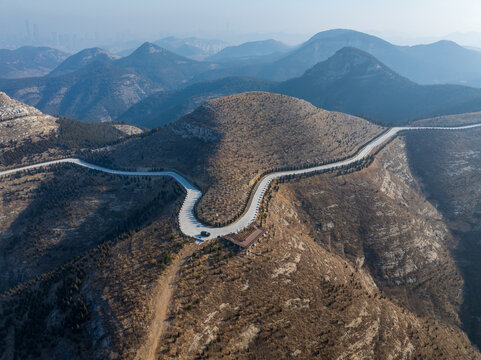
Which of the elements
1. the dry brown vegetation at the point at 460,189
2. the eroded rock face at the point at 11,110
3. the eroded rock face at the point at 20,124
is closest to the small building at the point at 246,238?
the dry brown vegetation at the point at 460,189

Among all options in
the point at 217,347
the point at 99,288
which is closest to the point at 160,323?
the point at 217,347

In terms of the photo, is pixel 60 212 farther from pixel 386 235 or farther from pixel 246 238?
pixel 386 235

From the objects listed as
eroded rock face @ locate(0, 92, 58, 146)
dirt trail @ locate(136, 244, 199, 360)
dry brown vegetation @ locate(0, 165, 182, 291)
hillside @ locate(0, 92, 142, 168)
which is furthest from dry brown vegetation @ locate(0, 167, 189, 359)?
eroded rock face @ locate(0, 92, 58, 146)

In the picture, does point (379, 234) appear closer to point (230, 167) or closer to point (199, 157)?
point (230, 167)

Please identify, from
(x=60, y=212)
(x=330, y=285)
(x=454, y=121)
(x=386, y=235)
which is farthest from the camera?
(x=454, y=121)

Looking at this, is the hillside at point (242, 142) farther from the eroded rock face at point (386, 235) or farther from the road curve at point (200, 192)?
the eroded rock face at point (386, 235)

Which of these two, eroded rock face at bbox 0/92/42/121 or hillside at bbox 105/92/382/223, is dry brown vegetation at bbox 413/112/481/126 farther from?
eroded rock face at bbox 0/92/42/121

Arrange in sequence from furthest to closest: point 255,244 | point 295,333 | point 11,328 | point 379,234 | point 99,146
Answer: point 99,146, point 379,234, point 255,244, point 11,328, point 295,333

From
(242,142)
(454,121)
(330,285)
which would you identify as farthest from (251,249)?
(454,121)
